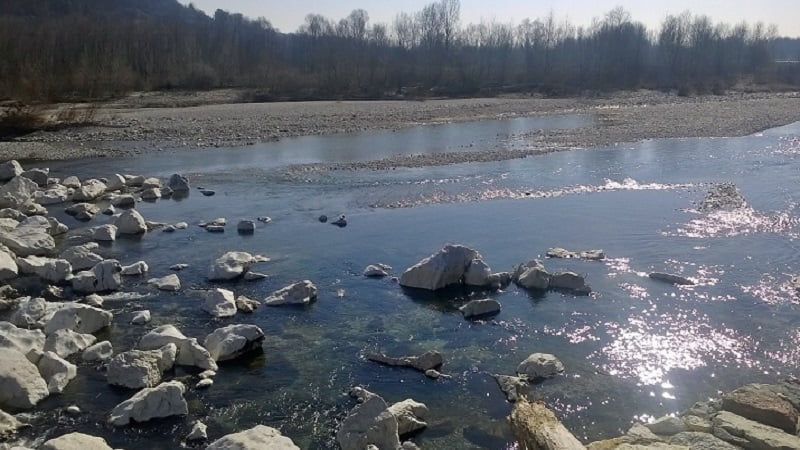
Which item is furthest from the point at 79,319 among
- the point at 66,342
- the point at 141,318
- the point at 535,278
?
the point at 535,278

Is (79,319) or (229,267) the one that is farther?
(229,267)

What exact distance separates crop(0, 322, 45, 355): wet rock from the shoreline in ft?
57.3

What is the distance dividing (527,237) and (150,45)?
6895 cm

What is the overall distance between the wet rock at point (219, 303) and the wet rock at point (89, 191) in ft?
36.6

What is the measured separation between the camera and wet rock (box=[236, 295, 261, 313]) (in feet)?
39.1

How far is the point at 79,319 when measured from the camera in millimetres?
10719

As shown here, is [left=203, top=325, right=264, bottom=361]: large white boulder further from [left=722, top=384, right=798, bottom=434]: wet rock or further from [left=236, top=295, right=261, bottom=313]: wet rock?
[left=722, top=384, right=798, bottom=434]: wet rock

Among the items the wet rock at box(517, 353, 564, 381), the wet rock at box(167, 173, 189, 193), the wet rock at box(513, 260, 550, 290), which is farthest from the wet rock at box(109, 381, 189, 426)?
the wet rock at box(167, 173, 189, 193)

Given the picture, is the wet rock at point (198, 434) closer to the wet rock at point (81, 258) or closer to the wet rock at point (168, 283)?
the wet rock at point (168, 283)

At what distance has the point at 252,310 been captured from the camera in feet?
39.2

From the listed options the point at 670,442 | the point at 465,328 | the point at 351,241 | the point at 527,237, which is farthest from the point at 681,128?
the point at 670,442

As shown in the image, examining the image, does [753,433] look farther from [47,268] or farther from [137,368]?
[47,268]

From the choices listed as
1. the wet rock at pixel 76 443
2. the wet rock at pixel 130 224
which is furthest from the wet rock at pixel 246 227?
the wet rock at pixel 76 443

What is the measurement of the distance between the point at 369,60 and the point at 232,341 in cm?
6671
